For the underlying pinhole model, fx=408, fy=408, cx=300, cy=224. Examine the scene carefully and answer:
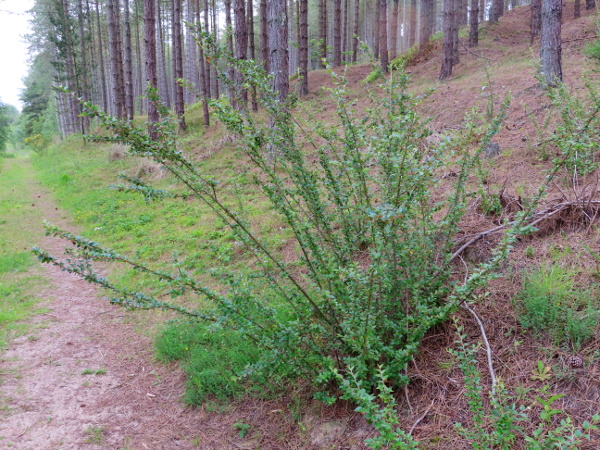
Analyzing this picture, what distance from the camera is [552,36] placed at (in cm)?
750

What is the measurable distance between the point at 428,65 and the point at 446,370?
660 inches

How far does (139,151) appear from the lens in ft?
8.50

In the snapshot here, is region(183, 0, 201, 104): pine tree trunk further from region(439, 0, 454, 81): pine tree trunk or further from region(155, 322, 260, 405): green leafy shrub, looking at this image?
region(155, 322, 260, 405): green leafy shrub

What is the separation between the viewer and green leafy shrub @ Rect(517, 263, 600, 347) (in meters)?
2.60

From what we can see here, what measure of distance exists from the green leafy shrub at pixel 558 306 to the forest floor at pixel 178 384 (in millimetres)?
92

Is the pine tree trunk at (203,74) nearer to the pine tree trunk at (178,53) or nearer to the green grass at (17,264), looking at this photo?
the pine tree trunk at (178,53)

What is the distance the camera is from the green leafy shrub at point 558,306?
260 centimetres

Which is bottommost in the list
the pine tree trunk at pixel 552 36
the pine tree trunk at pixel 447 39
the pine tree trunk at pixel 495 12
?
the pine tree trunk at pixel 552 36

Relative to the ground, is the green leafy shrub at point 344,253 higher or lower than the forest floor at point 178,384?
higher

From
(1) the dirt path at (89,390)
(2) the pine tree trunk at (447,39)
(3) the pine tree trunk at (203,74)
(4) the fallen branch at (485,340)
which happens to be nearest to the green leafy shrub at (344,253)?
(4) the fallen branch at (485,340)

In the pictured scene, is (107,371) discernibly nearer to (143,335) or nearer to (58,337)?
(143,335)

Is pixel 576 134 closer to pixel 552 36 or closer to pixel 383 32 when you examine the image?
pixel 552 36

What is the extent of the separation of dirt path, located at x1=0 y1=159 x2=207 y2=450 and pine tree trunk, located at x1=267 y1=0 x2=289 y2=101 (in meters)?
6.05

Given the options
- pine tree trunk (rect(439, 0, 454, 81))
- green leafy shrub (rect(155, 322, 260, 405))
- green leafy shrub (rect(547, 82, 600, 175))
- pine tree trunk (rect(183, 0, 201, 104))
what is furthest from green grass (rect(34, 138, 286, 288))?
pine tree trunk (rect(439, 0, 454, 81))
